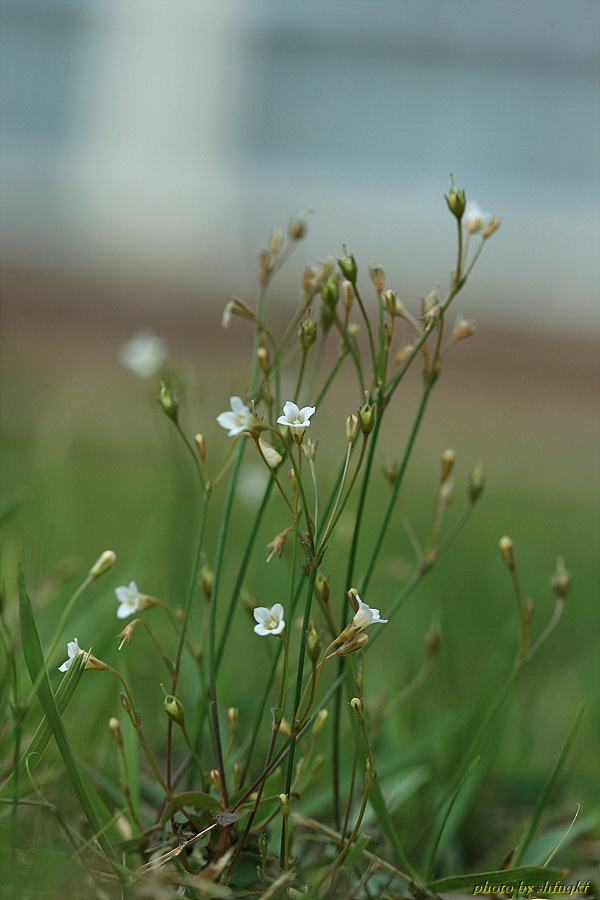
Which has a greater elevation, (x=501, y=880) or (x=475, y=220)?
(x=475, y=220)

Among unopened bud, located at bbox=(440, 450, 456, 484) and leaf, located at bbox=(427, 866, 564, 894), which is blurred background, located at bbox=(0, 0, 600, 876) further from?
leaf, located at bbox=(427, 866, 564, 894)

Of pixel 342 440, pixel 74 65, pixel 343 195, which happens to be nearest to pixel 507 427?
pixel 342 440

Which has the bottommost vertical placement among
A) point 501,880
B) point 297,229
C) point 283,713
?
point 501,880

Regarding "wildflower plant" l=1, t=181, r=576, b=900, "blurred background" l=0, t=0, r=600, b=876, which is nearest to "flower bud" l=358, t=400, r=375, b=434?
"wildflower plant" l=1, t=181, r=576, b=900

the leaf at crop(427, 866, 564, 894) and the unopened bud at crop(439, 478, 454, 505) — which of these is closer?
the leaf at crop(427, 866, 564, 894)

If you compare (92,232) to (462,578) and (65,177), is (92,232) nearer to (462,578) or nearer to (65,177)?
(65,177)

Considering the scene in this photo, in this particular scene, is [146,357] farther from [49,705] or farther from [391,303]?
[49,705]

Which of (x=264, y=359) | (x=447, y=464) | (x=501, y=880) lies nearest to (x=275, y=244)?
(x=264, y=359)
